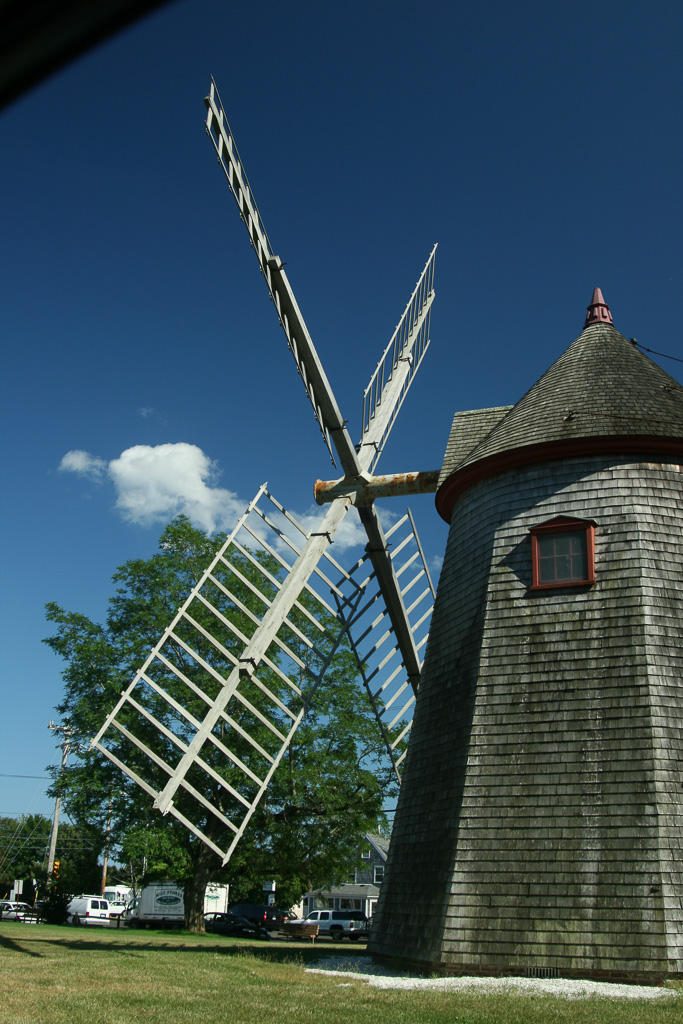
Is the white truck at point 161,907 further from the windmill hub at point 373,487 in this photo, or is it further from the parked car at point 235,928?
the windmill hub at point 373,487

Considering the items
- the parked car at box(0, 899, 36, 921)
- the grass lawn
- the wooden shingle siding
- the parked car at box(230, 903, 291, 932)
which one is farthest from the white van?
the wooden shingle siding

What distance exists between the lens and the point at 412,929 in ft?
33.4

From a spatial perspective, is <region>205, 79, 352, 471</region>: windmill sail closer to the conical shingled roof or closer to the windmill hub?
the windmill hub

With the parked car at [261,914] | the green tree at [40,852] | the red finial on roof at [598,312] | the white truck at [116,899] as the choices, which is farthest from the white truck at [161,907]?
the red finial on roof at [598,312]

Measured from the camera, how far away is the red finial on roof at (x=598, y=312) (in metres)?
14.3

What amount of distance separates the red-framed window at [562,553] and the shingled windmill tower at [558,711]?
2cm

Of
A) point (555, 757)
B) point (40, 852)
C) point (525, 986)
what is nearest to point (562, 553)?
point (555, 757)

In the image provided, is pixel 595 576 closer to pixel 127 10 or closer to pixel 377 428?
pixel 377 428

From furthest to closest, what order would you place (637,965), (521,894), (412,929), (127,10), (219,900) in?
(219,900), (412,929), (521,894), (637,965), (127,10)

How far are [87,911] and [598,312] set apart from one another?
107 feet

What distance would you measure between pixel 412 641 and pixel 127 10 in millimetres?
15831

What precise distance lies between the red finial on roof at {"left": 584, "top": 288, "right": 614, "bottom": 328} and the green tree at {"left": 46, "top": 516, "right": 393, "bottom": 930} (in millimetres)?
12217

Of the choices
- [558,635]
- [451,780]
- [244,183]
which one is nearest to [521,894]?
[451,780]

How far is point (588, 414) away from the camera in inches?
448
